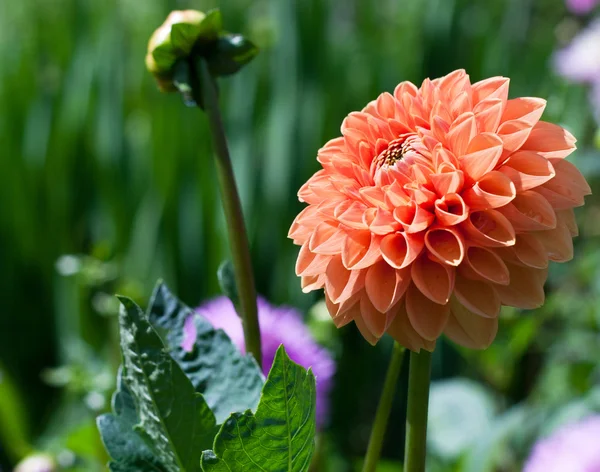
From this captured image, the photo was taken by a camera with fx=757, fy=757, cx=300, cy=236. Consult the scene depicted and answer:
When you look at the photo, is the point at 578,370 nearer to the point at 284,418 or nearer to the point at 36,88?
the point at 284,418

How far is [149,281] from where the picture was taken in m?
1.27

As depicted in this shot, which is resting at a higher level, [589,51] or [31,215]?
[589,51]

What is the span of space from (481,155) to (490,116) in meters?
0.02

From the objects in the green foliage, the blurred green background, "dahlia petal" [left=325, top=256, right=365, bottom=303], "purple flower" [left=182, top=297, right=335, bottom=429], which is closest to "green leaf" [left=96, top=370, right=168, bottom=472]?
the green foliage

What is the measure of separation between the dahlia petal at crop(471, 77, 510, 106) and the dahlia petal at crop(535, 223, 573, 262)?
5 centimetres

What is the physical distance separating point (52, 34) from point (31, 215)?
0.42 meters

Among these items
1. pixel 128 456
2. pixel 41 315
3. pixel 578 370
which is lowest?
pixel 41 315

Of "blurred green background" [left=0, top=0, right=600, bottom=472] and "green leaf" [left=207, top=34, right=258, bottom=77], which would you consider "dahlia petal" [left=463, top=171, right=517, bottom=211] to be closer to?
"green leaf" [left=207, top=34, right=258, bottom=77]

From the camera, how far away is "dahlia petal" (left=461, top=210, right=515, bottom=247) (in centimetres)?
24

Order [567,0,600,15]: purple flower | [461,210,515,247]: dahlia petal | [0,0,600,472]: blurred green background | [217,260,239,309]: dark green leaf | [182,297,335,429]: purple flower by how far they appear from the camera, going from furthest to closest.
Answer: [567,0,600,15]: purple flower < [0,0,600,472]: blurred green background < [182,297,335,429]: purple flower < [217,260,239,309]: dark green leaf < [461,210,515,247]: dahlia petal

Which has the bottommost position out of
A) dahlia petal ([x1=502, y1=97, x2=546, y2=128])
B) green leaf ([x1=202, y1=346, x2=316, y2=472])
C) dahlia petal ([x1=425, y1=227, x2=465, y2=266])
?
green leaf ([x1=202, y1=346, x2=316, y2=472])

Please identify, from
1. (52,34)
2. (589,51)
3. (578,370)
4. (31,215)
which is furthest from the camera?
(52,34)

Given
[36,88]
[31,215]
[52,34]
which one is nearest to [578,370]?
[31,215]

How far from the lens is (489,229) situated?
0.81ft
